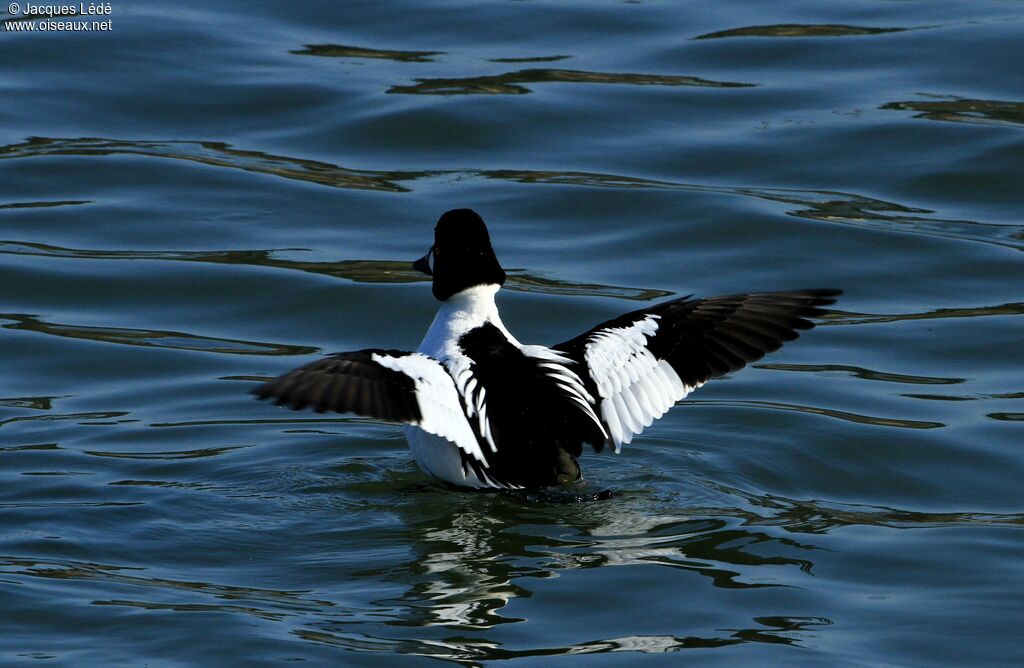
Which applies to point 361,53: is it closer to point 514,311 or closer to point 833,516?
point 514,311

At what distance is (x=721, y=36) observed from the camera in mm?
14633

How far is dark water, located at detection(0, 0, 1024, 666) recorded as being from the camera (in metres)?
6.02

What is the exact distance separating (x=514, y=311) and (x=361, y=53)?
200 inches

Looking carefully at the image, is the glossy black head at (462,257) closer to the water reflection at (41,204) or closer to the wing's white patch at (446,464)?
the wing's white patch at (446,464)

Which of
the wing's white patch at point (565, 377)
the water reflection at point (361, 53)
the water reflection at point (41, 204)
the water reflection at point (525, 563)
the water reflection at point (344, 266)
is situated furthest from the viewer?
the water reflection at point (361, 53)

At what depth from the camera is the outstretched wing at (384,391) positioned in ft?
20.0

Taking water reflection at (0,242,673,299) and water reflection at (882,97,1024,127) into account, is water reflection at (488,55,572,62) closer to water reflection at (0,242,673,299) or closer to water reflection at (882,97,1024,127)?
water reflection at (882,97,1024,127)

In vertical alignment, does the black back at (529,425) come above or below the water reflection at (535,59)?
below

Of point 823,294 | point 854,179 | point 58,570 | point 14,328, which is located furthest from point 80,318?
point 854,179

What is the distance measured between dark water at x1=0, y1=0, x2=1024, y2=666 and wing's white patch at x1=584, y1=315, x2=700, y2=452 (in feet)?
1.16

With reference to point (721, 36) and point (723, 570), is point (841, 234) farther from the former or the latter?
point (723, 570)

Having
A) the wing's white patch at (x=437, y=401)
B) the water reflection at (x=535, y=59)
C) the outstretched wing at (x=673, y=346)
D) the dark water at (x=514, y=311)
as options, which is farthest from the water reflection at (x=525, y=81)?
the wing's white patch at (x=437, y=401)

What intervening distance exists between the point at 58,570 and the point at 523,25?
31.1ft

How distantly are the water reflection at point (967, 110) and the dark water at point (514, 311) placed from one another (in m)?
0.04
